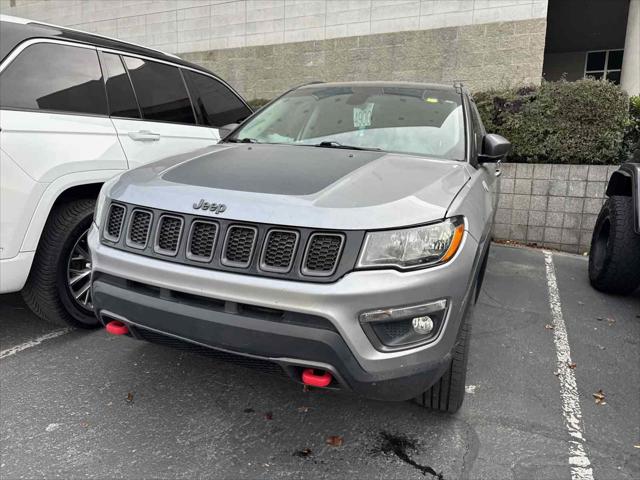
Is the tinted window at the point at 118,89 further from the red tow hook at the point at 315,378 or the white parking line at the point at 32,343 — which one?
the red tow hook at the point at 315,378

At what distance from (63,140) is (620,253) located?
14.8 feet

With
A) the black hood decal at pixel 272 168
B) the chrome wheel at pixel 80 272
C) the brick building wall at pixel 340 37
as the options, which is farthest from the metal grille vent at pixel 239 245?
the brick building wall at pixel 340 37

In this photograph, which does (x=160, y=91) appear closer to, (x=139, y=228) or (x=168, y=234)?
(x=139, y=228)

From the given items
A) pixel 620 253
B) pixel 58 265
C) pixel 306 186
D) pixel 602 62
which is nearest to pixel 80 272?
pixel 58 265

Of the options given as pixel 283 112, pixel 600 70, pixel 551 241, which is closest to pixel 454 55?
pixel 551 241

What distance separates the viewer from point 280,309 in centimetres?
182

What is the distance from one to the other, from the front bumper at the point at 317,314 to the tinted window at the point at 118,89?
6.08 ft

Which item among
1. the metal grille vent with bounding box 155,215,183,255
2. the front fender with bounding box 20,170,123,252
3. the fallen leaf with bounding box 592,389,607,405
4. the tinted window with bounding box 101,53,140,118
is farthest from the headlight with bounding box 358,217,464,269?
the tinted window with bounding box 101,53,140,118

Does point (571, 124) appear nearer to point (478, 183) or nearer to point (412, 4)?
point (412, 4)

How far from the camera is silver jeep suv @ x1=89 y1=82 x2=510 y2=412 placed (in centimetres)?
181

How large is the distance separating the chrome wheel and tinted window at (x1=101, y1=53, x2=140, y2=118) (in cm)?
94

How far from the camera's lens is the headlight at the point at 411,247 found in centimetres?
183

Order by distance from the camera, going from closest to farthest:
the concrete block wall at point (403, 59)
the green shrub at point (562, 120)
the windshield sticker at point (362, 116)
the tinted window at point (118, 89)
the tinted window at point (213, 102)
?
the windshield sticker at point (362, 116)
the tinted window at point (118, 89)
the tinted window at point (213, 102)
the green shrub at point (562, 120)
the concrete block wall at point (403, 59)

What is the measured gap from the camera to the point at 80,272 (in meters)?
3.22
